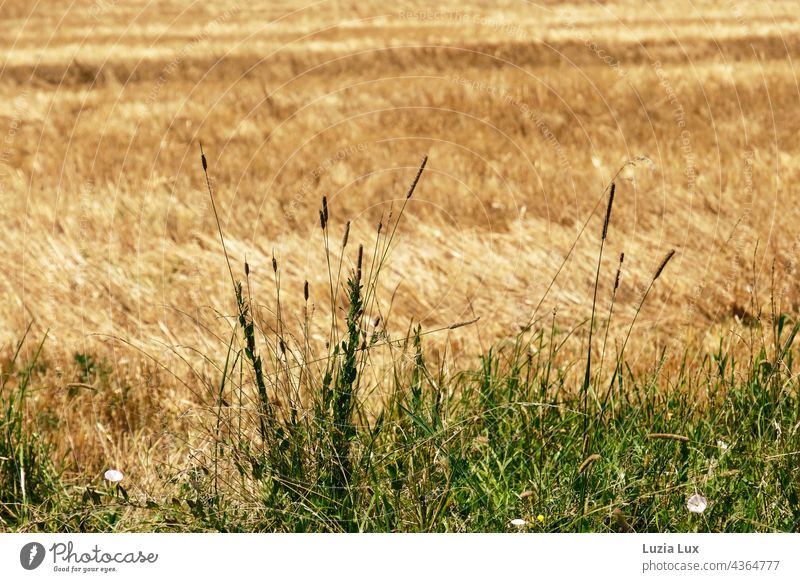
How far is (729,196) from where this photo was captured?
17.2 feet

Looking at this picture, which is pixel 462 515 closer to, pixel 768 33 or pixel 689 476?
pixel 689 476

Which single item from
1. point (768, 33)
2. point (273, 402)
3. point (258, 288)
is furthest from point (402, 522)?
point (768, 33)

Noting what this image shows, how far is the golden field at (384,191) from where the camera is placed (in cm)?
368

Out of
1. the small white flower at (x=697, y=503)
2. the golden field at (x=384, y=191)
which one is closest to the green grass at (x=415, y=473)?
the small white flower at (x=697, y=503)

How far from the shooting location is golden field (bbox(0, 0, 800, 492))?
3.68 metres

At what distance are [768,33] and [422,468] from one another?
25.1 ft

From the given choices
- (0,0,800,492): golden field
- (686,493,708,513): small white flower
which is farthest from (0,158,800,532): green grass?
(0,0,800,492): golden field
